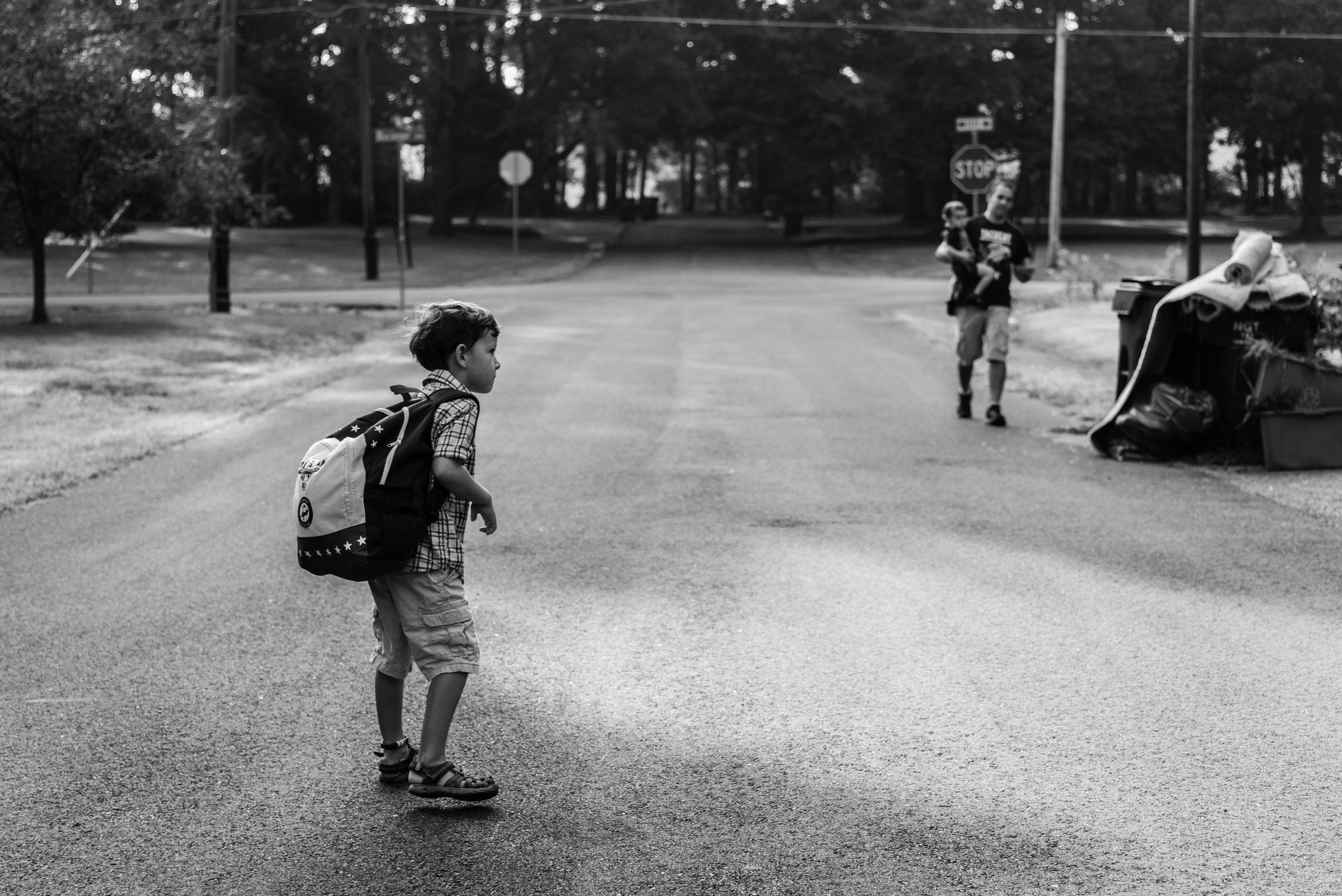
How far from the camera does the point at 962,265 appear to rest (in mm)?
11805

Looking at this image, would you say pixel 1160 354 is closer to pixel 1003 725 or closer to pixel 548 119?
pixel 1003 725

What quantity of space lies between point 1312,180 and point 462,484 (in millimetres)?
60142

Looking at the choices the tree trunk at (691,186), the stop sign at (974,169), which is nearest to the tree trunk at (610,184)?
the tree trunk at (691,186)

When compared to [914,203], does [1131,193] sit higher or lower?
higher

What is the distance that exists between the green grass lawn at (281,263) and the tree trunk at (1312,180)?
2742 cm

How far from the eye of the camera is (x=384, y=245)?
45562 millimetres

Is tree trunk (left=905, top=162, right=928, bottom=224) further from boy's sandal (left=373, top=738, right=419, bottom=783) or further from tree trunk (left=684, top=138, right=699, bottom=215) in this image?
boy's sandal (left=373, top=738, right=419, bottom=783)

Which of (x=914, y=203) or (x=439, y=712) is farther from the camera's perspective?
(x=914, y=203)

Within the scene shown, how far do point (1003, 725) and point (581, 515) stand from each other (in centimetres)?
389

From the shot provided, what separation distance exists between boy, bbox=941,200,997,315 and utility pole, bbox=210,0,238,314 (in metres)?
14.9

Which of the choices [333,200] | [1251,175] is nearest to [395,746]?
[333,200]

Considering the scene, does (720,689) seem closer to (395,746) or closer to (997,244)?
(395,746)

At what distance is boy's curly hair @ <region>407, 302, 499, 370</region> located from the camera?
4.05 metres

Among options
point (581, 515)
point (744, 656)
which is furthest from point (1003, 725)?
point (581, 515)
